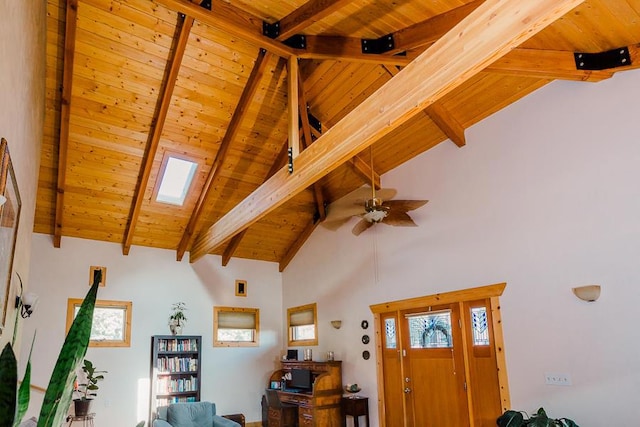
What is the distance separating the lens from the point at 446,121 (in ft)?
20.9

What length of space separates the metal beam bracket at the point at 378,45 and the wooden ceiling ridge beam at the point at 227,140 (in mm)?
1298

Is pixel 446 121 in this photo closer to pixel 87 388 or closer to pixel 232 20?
pixel 232 20

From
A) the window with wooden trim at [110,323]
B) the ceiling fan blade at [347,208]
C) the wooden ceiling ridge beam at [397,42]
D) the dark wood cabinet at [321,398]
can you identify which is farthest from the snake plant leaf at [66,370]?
the window with wooden trim at [110,323]

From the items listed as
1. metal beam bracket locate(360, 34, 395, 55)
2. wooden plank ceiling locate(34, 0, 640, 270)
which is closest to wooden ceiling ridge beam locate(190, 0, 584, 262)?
wooden plank ceiling locate(34, 0, 640, 270)

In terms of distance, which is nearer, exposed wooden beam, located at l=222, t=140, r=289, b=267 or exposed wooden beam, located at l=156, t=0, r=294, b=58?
exposed wooden beam, located at l=156, t=0, r=294, b=58

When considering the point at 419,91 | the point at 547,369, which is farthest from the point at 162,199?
the point at 547,369

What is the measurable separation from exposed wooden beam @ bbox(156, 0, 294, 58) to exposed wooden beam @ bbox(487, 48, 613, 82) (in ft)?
8.17

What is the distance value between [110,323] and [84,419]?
1602mm

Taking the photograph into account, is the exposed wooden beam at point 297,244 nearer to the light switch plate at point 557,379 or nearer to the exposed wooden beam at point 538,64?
the light switch plate at point 557,379

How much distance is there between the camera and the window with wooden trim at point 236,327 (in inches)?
360

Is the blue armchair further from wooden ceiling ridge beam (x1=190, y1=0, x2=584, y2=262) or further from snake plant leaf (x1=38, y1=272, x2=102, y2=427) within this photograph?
snake plant leaf (x1=38, y1=272, x2=102, y2=427)

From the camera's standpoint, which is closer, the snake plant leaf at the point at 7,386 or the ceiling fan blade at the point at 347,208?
the snake plant leaf at the point at 7,386

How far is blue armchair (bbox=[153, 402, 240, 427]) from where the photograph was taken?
650 centimetres

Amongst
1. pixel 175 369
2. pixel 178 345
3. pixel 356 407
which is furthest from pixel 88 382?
pixel 356 407
